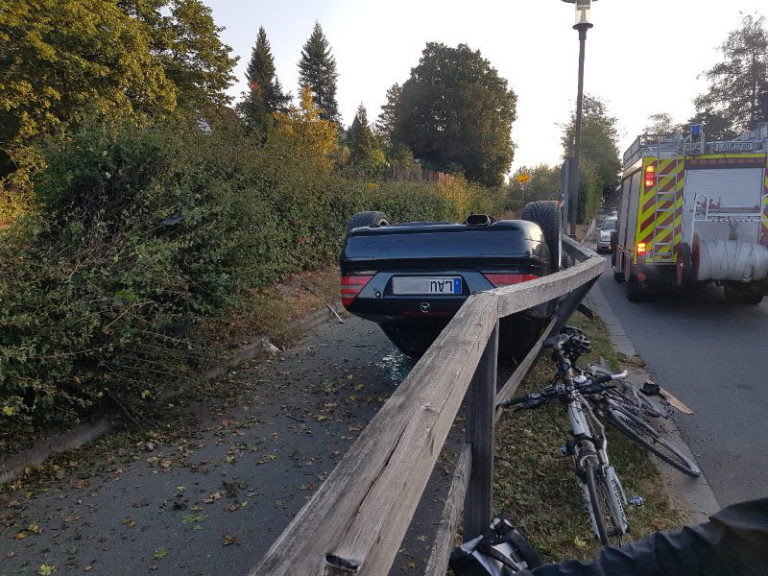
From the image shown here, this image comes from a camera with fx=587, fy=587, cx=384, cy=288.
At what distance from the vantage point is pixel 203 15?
27828mm

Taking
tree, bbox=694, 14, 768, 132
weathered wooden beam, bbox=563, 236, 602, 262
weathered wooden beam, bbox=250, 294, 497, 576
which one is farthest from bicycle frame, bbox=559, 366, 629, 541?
tree, bbox=694, 14, 768, 132

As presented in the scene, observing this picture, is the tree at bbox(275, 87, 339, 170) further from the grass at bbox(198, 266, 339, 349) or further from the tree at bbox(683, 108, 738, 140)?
the tree at bbox(683, 108, 738, 140)

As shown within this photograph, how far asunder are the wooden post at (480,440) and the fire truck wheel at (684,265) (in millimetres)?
8347

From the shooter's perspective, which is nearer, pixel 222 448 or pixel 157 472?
pixel 157 472

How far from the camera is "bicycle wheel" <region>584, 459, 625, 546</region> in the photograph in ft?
9.43

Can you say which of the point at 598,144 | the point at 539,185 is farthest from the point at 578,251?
the point at 598,144

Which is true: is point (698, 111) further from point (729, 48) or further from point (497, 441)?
point (497, 441)

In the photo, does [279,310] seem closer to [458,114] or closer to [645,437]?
[645,437]

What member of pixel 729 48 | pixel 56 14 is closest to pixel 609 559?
pixel 56 14

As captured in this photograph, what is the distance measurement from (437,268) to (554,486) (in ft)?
6.17

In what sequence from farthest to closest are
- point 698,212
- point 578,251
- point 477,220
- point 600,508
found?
1. point 698,212
2. point 578,251
3. point 477,220
4. point 600,508

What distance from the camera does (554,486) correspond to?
11.7 ft

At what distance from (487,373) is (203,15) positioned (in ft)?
98.4

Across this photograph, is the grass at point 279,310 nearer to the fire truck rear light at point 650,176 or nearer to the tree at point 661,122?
the fire truck rear light at point 650,176
